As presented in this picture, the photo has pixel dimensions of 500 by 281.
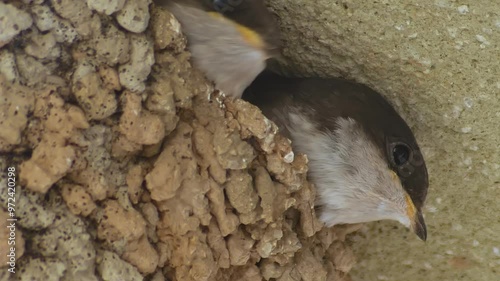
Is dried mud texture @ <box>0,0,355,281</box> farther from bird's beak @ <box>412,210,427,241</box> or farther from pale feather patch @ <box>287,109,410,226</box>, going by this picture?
bird's beak @ <box>412,210,427,241</box>

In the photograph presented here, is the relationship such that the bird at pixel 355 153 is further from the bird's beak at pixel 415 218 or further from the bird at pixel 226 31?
the bird at pixel 226 31

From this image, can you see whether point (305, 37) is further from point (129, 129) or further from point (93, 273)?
point (93, 273)

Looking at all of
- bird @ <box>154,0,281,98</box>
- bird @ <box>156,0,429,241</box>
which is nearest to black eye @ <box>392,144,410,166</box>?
bird @ <box>156,0,429,241</box>

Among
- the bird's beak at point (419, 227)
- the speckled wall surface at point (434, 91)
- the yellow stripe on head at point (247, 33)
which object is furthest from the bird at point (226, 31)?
the bird's beak at point (419, 227)

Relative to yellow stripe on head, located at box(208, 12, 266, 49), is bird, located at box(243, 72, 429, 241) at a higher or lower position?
lower

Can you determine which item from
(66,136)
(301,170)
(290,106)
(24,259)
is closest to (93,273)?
(24,259)

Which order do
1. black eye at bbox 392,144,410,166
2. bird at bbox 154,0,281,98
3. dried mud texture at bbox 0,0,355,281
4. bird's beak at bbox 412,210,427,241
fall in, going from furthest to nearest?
black eye at bbox 392,144,410,166 → bird's beak at bbox 412,210,427,241 → bird at bbox 154,0,281,98 → dried mud texture at bbox 0,0,355,281
